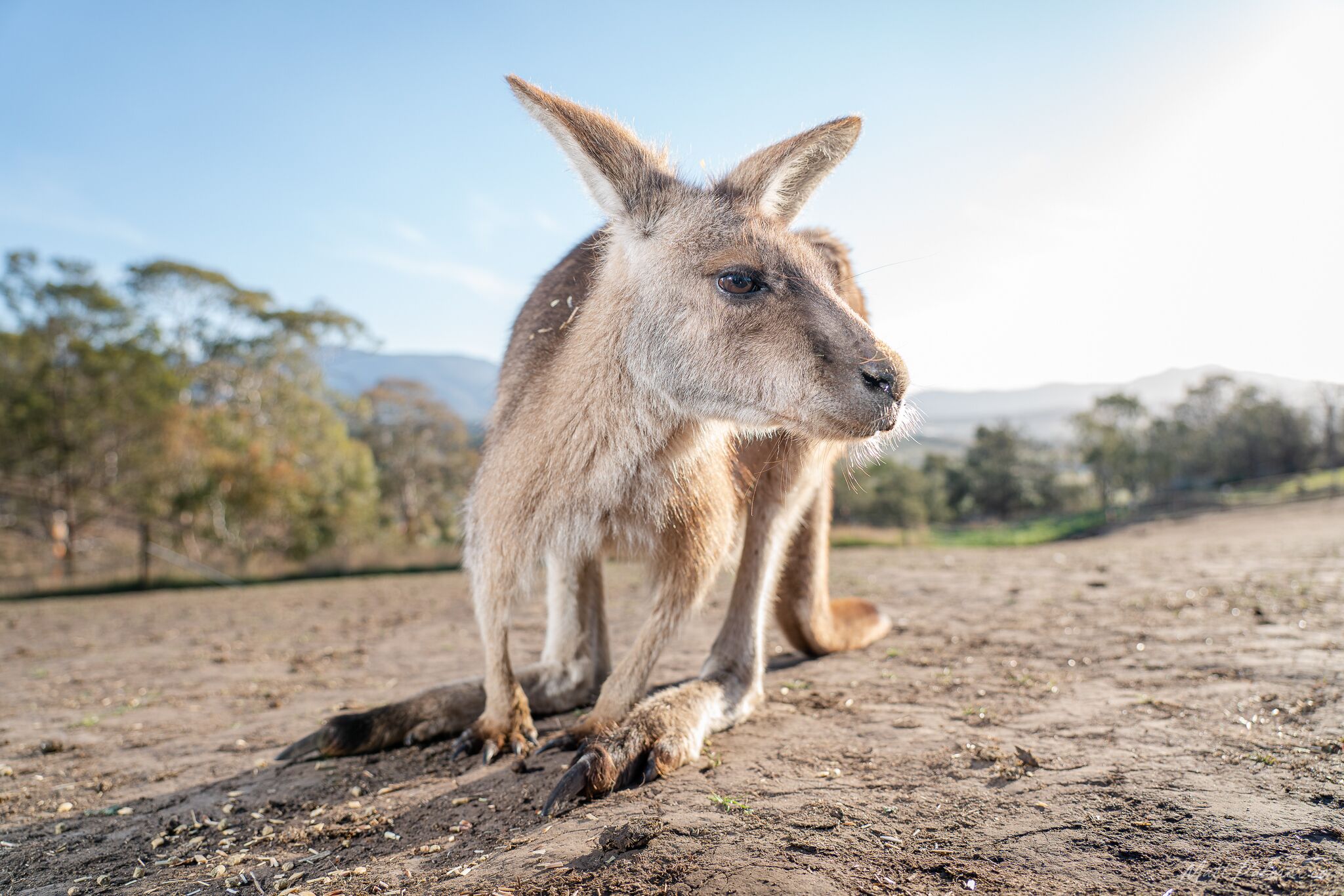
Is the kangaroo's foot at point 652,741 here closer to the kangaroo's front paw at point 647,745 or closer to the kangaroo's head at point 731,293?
the kangaroo's front paw at point 647,745

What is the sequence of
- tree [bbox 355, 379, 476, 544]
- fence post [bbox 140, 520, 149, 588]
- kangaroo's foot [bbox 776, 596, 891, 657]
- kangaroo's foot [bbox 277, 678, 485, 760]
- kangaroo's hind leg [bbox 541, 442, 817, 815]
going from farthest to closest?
tree [bbox 355, 379, 476, 544] < fence post [bbox 140, 520, 149, 588] < kangaroo's foot [bbox 776, 596, 891, 657] < kangaroo's foot [bbox 277, 678, 485, 760] < kangaroo's hind leg [bbox 541, 442, 817, 815]

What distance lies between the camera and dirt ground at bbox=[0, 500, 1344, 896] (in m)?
2.02

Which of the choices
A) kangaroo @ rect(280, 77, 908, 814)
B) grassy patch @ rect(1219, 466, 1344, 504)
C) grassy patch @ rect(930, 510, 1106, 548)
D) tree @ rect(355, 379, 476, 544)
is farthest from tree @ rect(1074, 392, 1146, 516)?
kangaroo @ rect(280, 77, 908, 814)

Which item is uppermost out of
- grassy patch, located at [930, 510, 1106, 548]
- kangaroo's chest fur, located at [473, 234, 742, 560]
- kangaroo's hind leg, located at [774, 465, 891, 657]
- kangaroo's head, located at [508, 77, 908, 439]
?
kangaroo's head, located at [508, 77, 908, 439]

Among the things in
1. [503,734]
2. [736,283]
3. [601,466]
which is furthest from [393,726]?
[736,283]

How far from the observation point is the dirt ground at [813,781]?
2020 millimetres

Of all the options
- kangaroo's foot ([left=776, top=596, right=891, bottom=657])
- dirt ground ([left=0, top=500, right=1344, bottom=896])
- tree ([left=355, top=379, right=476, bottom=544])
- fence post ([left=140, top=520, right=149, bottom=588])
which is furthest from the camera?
tree ([left=355, top=379, right=476, bottom=544])

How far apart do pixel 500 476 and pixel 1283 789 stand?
2.85 m

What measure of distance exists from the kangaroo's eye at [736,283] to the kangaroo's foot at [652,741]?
1.61 meters

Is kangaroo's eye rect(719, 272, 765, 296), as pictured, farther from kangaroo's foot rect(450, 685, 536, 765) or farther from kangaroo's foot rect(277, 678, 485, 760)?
kangaroo's foot rect(277, 678, 485, 760)

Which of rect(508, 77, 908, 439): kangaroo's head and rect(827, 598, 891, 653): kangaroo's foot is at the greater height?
rect(508, 77, 908, 439): kangaroo's head

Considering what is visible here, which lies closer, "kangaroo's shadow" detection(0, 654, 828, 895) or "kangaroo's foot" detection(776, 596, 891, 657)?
"kangaroo's shadow" detection(0, 654, 828, 895)

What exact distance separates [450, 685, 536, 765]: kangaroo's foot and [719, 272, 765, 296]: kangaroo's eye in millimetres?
1824

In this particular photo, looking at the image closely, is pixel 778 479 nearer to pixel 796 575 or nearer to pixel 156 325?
pixel 796 575
